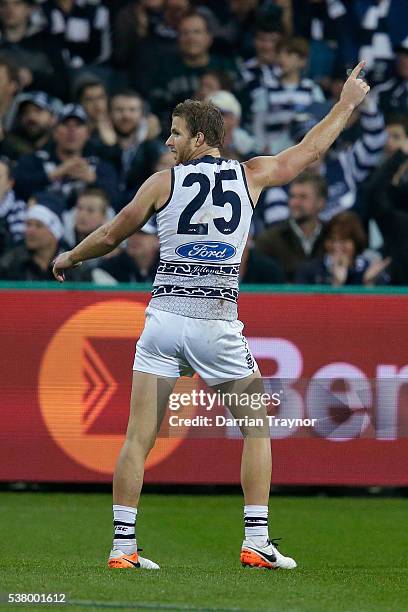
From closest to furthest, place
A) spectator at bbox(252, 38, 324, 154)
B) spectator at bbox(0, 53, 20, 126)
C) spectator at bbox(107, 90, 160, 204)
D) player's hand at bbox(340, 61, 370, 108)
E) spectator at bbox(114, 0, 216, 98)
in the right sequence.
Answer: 1. player's hand at bbox(340, 61, 370, 108)
2. spectator at bbox(107, 90, 160, 204)
3. spectator at bbox(0, 53, 20, 126)
4. spectator at bbox(252, 38, 324, 154)
5. spectator at bbox(114, 0, 216, 98)

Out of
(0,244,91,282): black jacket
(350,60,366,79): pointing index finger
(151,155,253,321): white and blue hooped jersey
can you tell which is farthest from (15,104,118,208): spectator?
(151,155,253,321): white and blue hooped jersey

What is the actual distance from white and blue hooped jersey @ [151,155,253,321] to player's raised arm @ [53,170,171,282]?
2.0 inches

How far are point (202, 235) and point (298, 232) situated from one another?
226 inches

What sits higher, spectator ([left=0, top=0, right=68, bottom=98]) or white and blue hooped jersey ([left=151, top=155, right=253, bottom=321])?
spectator ([left=0, top=0, right=68, bottom=98])

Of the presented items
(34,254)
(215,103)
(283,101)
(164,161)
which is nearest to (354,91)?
(215,103)

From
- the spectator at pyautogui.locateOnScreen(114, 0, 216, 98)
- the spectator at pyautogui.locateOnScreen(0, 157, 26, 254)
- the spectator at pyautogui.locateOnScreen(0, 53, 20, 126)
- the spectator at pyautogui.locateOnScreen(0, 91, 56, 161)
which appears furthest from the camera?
the spectator at pyautogui.locateOnScreen(114, 0, 216, 98)

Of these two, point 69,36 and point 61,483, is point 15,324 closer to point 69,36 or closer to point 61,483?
point 61,483

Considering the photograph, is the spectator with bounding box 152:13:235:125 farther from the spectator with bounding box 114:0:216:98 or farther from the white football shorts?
the white football shorts

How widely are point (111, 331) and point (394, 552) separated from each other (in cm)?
305

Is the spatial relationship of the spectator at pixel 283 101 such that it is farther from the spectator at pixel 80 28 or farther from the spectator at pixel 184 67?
the spectator at pixel 80 28

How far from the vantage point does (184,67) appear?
1335 centimetres

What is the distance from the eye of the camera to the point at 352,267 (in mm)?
11516

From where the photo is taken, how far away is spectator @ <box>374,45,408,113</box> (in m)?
13.3

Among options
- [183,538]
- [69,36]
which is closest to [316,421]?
[183,538]
